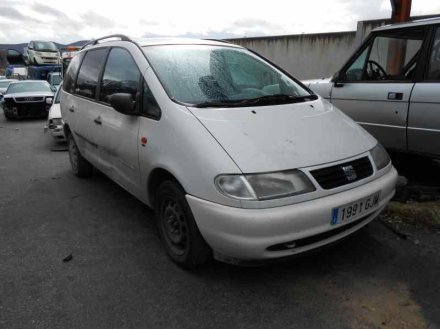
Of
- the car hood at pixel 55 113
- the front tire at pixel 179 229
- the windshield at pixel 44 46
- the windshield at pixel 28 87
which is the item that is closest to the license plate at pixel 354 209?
the front tire at pixel 179 229

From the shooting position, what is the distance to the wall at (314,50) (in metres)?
10.7

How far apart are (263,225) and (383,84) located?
2720 mm

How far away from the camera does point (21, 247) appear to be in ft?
11.0

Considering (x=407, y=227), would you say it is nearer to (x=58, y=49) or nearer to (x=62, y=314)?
(x=62, y=314)

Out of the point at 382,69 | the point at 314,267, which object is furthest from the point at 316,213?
the point at 382,69

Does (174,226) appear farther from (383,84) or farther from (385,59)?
(385,59)

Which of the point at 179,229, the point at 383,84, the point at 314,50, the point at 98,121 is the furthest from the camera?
the point at 314,50

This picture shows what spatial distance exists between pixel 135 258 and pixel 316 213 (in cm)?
157

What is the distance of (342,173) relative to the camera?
255 cm

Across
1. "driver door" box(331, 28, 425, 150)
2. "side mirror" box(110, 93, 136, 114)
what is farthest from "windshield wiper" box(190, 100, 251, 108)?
"driver door" box(331, 28, 425, 150)

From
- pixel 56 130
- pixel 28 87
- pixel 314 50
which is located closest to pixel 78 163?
pixel 56 130

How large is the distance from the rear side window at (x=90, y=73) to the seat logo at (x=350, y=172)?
281cm

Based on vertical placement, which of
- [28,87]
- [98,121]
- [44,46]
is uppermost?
[44,46]

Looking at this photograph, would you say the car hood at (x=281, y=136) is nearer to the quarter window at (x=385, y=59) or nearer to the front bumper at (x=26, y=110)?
the quarter window at (x=385, y=59)
